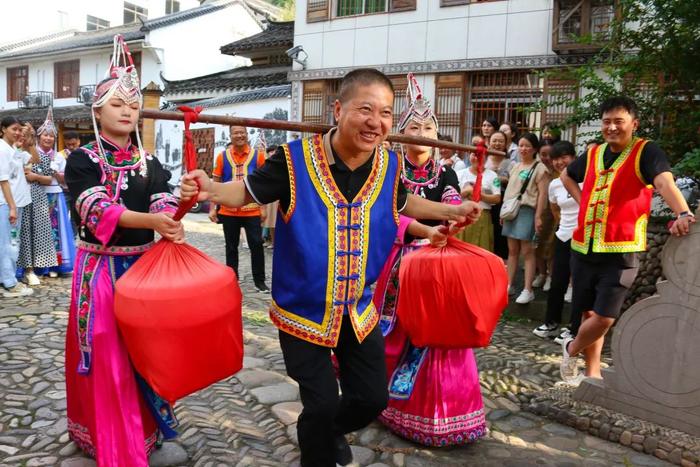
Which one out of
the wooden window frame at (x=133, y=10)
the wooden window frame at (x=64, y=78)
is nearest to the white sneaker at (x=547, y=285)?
the wooden window frame at (x=64, y=78)

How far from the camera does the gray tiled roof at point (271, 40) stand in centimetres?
1851

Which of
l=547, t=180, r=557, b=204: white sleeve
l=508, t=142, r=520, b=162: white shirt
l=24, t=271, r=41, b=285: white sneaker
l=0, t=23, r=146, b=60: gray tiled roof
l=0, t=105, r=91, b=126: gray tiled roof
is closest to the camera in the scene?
l=547, t=180, r=557, b=204: white sleeve

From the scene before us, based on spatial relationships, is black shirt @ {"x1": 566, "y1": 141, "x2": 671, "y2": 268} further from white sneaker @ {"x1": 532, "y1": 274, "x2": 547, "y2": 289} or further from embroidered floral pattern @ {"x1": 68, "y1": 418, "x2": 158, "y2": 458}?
embroidered floral pattern @ {"x1": 68, "y1": 418, "x2": 158, "y2": 458}

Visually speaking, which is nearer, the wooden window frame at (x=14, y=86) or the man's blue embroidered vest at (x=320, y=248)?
the man's blue embroidered vest at (x=320, y=248)

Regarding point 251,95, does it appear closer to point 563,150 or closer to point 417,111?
point 563,150

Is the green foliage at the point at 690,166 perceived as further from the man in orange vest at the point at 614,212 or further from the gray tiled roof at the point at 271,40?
the gray tiled roof at the point at 271,40

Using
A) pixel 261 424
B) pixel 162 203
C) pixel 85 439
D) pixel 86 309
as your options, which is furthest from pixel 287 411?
pixel 162 203

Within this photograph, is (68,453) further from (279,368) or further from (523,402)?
(523,402)

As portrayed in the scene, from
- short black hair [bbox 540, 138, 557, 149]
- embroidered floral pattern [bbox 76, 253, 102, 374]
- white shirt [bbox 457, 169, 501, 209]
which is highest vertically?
short black hair [bbox 540, 138, 557, 149]

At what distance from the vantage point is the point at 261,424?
3.63 metres

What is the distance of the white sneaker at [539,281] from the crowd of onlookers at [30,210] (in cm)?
549

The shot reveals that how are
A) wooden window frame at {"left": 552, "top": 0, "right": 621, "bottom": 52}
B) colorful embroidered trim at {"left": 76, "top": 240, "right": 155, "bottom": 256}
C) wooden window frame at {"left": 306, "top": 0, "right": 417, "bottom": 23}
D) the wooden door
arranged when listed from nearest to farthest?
colorful embroidered trim at {"left": 76, "top": 240, "right": 155, "bottom": 256}, wooden window frame at {"left": 552, "top": 0, "right": 621, "bottom": 52}, wooden window frame at {"left": 306, "top": 0, "right": 417, "bottom": 23}, the wooden door

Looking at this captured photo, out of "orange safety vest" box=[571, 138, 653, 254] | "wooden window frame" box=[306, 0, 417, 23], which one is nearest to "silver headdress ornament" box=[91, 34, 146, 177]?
"orange safety vest" box=[571, 138, 653, 254]

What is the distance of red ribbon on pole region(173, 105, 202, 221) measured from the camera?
248 cm
